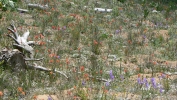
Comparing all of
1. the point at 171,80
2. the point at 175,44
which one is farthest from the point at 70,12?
the point at 171,80

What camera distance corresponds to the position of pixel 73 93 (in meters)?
5.90

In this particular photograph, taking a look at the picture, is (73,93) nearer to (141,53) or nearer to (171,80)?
(171,80)

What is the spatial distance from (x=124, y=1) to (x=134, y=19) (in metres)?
2.73

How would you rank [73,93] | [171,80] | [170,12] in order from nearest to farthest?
[73,93] < [171,80] < [170,12]

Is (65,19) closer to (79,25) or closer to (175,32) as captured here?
(79,25)

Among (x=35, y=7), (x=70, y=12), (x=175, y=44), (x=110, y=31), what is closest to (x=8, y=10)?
(x=35, y=7)

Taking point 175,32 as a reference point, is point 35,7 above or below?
above

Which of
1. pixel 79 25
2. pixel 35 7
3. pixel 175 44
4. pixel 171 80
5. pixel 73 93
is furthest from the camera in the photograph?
pixel 35 7

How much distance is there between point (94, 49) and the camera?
9656mm

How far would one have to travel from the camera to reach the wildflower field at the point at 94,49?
20.5 feet

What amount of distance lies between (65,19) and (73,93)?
6552mm

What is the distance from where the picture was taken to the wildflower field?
624 cm

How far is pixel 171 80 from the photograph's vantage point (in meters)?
7.03

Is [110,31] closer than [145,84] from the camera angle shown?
No
